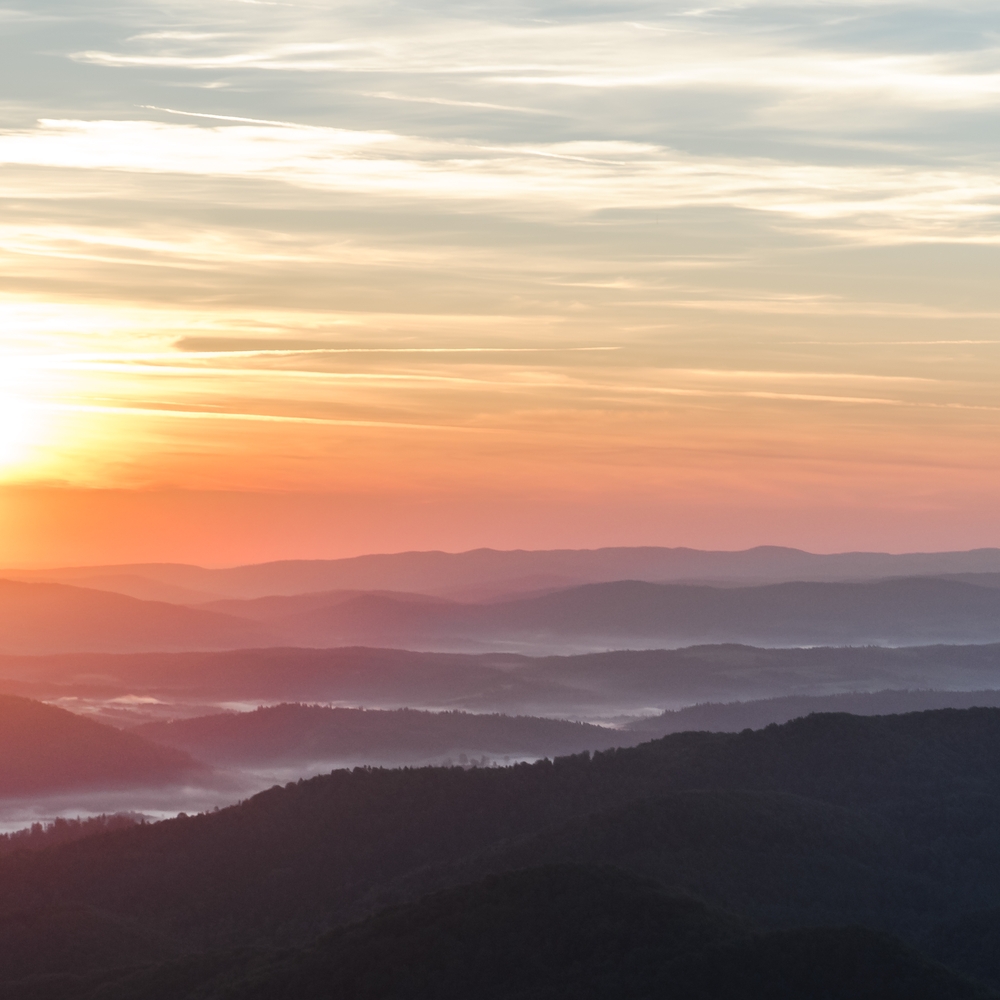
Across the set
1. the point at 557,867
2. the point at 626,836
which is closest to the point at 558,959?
the point at 557,867

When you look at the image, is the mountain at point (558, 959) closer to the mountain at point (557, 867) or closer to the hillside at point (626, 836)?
the mountain at point (557, 867)

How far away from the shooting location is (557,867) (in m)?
83.8

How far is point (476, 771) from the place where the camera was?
139125mm

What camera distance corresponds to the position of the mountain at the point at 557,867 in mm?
75750

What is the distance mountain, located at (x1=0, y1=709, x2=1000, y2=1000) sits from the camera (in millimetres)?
75750

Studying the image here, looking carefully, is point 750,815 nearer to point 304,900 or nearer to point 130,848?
point 304,900

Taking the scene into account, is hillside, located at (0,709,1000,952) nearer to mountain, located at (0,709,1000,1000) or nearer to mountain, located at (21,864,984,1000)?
mountain, located at (0,709,1000,1000)

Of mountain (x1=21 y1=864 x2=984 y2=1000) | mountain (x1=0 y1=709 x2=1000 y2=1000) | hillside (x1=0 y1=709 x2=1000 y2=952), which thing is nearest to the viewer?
mountain (x1=21 y1=864 x2=984 y2=1000)

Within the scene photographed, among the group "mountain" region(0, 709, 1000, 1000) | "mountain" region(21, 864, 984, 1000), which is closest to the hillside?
"mountain" region(0, 709, 1000, 1000)

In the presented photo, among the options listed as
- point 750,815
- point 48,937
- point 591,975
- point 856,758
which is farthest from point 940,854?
point 48,937

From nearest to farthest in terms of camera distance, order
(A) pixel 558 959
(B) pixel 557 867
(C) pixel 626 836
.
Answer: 1. (A) pixel 558 959
2. (B) pixel 557 867
3. (C) pixel 626 836

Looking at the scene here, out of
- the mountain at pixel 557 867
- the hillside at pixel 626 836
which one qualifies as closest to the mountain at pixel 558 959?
the mountain at pixel 557 867

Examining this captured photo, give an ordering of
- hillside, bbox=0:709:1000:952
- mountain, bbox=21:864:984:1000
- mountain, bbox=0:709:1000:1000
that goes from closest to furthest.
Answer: mountain, bbox=21:864:984:1000, mountain, bbox=0:709:1000:1000, hillside, bbox=0:709:1000:952

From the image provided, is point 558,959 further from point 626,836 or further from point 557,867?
point 626,836
